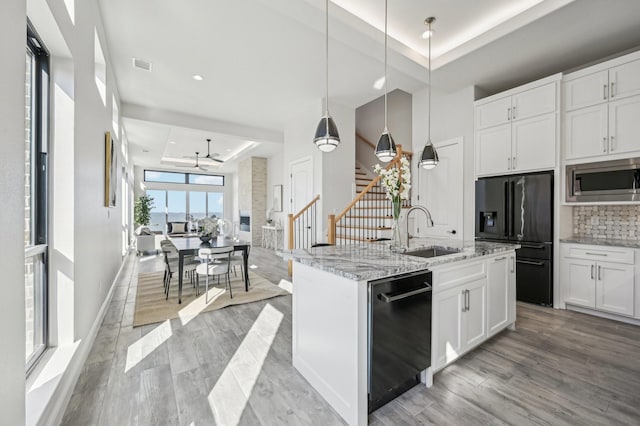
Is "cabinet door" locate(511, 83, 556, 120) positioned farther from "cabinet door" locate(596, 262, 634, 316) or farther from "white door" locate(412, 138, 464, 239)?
"cabinet door" locate(596, 262, 634, 316)

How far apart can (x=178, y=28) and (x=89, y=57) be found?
1102 millimetres

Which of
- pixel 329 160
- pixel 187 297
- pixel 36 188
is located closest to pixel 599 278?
pixel 329 160

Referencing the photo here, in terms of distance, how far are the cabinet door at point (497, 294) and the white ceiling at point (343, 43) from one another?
8.48 feet

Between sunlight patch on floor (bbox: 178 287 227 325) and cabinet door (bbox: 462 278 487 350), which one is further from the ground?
cabinet door (bbox: 462 278 487 350)

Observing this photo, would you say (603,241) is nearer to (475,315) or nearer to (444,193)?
(444,193)

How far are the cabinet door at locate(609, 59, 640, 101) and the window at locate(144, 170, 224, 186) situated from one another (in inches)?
487

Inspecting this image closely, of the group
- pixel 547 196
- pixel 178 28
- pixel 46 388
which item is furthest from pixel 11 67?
pixel 547 196

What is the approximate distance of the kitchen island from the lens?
1.60 m

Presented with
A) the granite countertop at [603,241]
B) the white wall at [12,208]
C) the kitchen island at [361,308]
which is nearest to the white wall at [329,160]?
the kitchen island at [361,308]

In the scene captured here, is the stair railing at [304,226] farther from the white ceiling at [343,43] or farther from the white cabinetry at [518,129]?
the white cabinetry at [518,129]

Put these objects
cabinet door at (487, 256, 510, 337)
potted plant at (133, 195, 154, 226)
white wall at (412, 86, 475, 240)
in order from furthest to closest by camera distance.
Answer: potted plant at (133, 195, 154, 226) → white wall at (412, 86, 475, 240) → cabinet door at (487, 256, 510, 337)

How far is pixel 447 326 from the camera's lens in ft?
6.83

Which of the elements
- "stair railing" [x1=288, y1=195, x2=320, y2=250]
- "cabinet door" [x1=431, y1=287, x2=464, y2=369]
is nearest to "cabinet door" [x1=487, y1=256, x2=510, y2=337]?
"cabinet door" [x1=431, y1=287, x2=464, y2=369]

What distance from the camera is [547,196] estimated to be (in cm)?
356
